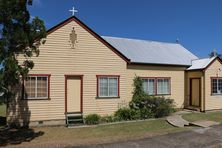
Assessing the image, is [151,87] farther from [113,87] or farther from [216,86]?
[216,86]

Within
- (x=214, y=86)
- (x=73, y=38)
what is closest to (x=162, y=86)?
(x=214, y=86)

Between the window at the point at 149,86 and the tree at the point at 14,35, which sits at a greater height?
the tree at the point at 14,35

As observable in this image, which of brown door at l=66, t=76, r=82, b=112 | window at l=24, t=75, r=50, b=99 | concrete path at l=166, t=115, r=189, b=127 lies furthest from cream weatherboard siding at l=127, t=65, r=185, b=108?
window at l=24, t=75, r=50, b=99

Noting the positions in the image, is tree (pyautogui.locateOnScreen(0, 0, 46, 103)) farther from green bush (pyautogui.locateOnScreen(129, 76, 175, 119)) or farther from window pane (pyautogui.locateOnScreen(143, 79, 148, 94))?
window pane (pyautogui.locateOnScreen(143, 79, 148, 94))

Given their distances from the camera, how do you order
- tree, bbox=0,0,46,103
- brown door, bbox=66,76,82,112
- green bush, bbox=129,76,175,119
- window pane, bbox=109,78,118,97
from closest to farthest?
tree, bbox=0,0,46,103
brown door, bbox=66,76,82,112
window pane, bbox=109,78,118,97
green bush, bbox=129,76,175,119

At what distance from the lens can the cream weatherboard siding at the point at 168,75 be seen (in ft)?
61.7

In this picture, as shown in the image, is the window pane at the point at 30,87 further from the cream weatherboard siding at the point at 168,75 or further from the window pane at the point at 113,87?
the cream weatherboard siding at the point at 168,75

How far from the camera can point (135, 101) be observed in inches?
698

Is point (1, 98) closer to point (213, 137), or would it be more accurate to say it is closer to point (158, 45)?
point (213, 137)

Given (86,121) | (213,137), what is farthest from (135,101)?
(213,137)

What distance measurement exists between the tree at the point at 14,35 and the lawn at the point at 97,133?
9.38ft

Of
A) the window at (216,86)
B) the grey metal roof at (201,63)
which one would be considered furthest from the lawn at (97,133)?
the window at (216,86)

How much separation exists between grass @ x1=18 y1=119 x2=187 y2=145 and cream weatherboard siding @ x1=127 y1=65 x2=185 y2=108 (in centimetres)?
416

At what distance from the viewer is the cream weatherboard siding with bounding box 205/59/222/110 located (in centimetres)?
2016
